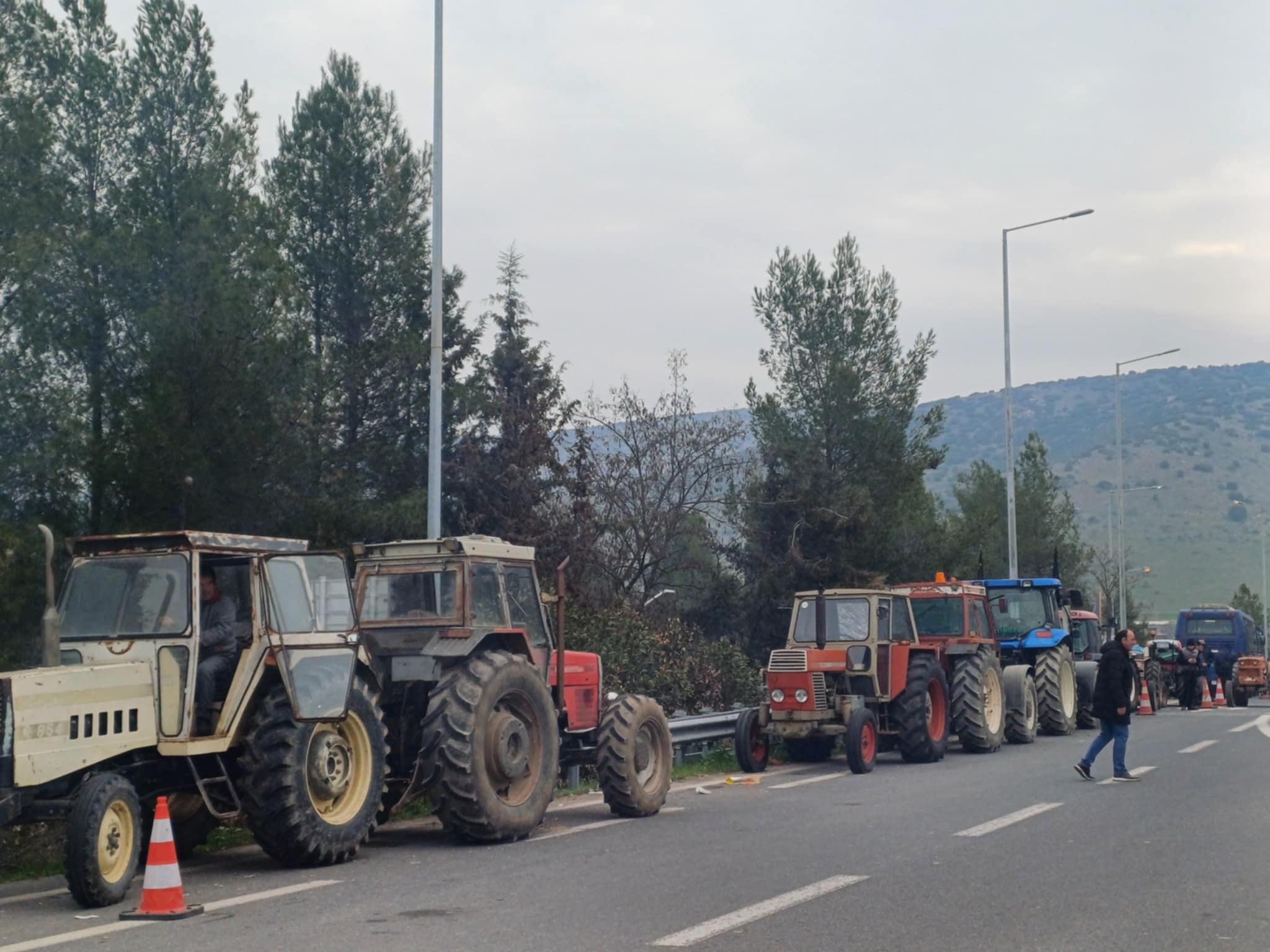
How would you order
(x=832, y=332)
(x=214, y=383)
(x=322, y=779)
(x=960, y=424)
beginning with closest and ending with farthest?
(x=322, y=779)
(x=214, y=383)
(x=832, y=332)
(x=960, y=424)

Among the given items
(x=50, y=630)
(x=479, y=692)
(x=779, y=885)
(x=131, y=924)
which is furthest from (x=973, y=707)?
(x=131, y=924)

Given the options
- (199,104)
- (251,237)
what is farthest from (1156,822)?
(199,104)

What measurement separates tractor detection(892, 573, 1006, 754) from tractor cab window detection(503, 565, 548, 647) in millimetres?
8959

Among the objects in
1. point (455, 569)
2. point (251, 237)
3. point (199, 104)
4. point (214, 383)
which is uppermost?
point (199, 104)

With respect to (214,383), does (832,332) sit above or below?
above

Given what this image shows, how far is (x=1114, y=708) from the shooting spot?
54.5 ft

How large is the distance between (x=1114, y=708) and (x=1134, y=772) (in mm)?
1867

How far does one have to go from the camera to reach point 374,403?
28078 mm

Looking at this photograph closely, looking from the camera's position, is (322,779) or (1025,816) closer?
(322,779)

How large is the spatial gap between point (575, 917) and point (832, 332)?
31.0m

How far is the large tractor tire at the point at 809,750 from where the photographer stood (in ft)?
68.4

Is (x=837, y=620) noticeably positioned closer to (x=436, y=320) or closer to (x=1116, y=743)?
(x=1116, y=743)

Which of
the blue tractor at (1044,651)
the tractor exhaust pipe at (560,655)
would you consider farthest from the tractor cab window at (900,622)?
the tractor exhaust pipe at (560,655)

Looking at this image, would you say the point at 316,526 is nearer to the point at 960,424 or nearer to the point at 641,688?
the point at 641,688
